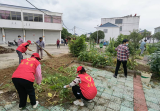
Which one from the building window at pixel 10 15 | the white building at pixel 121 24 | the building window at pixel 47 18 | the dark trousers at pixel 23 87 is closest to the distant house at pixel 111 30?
the white building at pixel 121 24

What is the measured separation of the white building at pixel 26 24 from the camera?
18578 mm

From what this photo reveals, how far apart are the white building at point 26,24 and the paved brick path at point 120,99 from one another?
1757 cm

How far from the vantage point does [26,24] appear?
64.6 feet

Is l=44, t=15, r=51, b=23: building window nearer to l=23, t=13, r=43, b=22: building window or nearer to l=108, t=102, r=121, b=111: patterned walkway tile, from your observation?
l=23, t=13, r=43, b=22: building window

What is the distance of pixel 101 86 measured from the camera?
A: 11.3ft

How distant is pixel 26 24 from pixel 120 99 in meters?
21.9

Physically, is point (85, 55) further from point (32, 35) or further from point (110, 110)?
point (32, 35)

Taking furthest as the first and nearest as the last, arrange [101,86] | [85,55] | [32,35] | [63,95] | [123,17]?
[123,17]
[32,35]
[85,55]
[101,86]
[63,95]

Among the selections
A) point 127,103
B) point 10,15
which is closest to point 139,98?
point 127,103

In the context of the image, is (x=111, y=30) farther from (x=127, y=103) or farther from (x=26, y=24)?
(x=127, y=103)

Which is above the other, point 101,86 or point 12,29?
point 12,29

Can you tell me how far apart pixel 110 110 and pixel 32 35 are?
22.5 m

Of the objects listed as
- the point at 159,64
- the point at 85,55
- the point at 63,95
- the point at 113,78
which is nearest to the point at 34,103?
the point at 63,95

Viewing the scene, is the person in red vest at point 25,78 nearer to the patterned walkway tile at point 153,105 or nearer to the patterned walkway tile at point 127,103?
the patterned walkway tile at point 127,103
